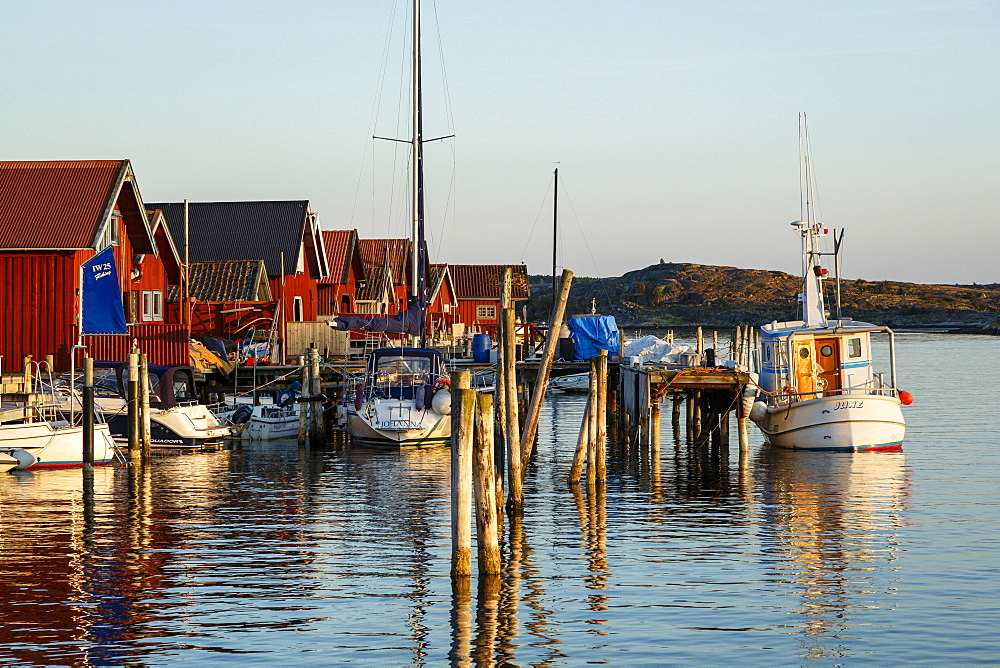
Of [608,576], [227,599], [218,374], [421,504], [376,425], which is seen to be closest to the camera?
[227,599]

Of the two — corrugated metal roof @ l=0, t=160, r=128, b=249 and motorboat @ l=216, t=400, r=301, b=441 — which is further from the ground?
corrugated metal roof @ l=0, t=160, r=128, b=249

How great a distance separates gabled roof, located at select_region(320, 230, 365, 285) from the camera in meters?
66.6

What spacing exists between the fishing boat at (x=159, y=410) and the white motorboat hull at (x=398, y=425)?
425cm

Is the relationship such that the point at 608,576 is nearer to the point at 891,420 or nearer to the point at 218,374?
the point at 891,420

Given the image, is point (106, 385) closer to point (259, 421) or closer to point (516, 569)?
point (259, 421)

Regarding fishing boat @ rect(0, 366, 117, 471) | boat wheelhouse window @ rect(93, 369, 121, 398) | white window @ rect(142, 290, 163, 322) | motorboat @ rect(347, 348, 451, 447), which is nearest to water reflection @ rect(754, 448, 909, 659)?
motorboat @ rect(347, 348, 451, 447)

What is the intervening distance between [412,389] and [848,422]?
12.8 meters

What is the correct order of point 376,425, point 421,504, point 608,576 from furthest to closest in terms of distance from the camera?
point 376,425 → point 421,504 → point 608,576

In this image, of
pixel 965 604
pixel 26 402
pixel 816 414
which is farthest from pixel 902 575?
pixel 26 402

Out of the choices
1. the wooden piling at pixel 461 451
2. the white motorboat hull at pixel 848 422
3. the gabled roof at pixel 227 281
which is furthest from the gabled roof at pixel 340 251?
the wooden piling at pixel 461 451

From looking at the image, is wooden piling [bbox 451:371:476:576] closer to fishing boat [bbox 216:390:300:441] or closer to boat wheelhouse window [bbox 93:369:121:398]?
boat wheelhouse window [bbox 93:369:121:398]

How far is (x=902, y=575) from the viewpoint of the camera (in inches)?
701

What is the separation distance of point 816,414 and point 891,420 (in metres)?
2.08

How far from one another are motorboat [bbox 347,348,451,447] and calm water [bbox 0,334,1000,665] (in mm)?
3742
